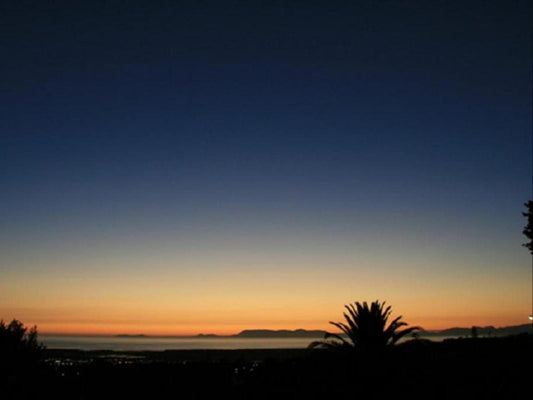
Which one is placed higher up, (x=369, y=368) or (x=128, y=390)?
(x=369, y=368)

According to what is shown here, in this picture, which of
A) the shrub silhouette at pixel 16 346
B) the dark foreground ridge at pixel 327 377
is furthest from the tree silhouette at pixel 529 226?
the shrub silhouette at pixel 16 346

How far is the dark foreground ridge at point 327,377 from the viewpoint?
1823 centimetres

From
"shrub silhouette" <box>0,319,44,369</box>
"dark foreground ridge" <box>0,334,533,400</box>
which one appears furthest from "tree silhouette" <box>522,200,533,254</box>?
"shrub silhouette" <box>0,319,44,369</box>

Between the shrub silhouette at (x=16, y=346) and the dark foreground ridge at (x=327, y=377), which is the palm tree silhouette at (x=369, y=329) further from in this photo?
the shrub silhouette at (x=16, y=346)

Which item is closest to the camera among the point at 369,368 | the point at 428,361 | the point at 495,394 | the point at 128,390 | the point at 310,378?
the point at 369,368

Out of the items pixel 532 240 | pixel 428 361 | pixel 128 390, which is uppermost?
pixel 532 240

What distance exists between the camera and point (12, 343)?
2319 centimetres

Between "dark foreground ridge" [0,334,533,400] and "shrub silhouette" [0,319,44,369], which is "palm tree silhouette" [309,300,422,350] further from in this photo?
"shrub silhouette" [0,319,44,369]

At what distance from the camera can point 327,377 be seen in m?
25.6

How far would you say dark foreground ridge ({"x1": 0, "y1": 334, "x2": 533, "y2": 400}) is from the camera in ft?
59.8

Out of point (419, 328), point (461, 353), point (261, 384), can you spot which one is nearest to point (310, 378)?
point (261, 384)

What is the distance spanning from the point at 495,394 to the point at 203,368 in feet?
74.6

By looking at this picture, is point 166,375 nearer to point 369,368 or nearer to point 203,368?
point 203,368

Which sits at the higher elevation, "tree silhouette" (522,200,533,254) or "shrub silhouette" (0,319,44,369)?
"tree silhouette" (522,200,533,254)
